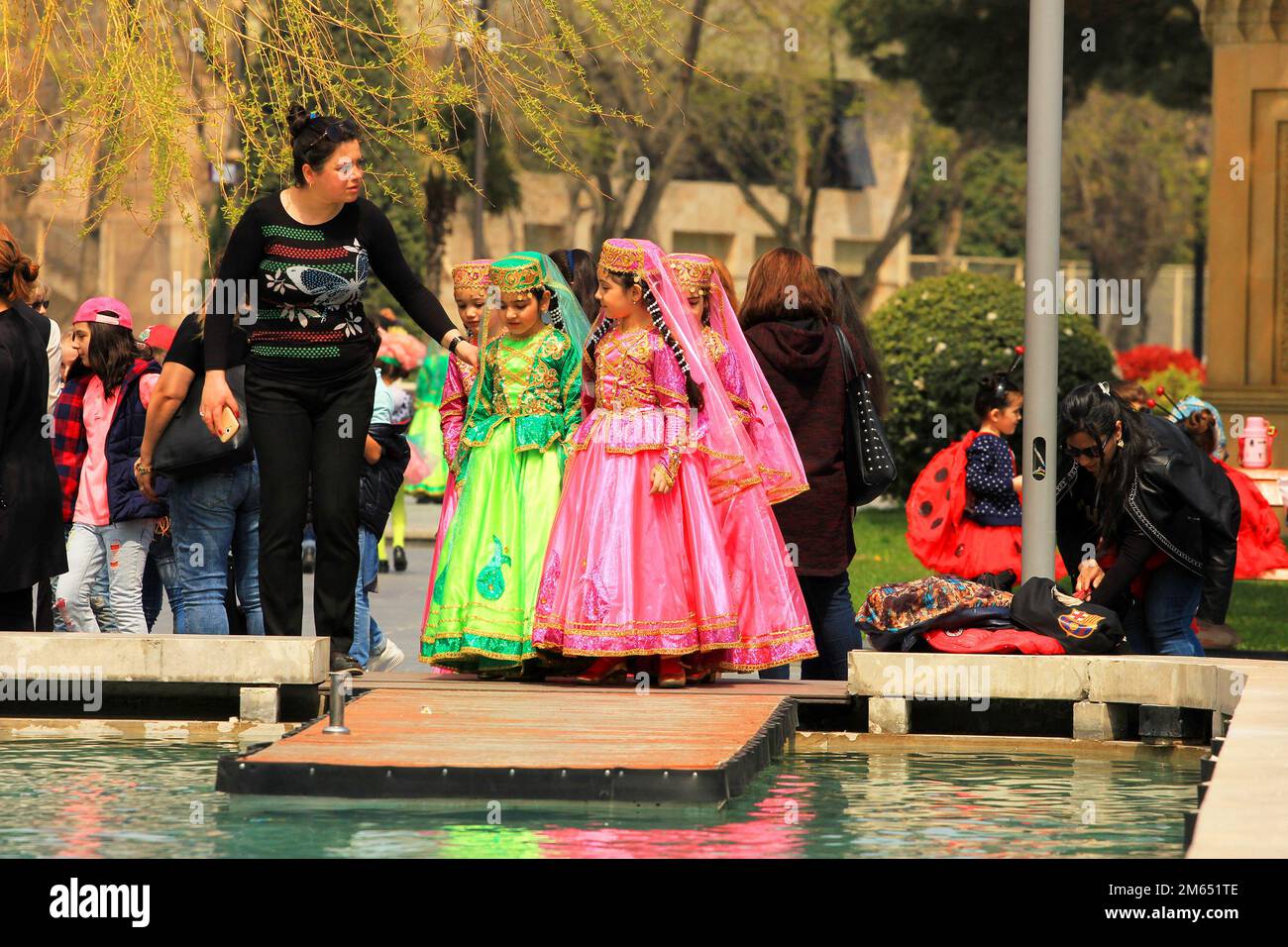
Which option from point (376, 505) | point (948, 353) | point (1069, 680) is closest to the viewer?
point (1069, 680)

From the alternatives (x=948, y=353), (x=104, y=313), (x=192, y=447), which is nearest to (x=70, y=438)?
(x=104, y=313)

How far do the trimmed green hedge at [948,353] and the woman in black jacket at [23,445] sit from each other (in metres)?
13.2

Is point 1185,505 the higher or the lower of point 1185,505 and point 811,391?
the lower

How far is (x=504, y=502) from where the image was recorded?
8297 millimetres

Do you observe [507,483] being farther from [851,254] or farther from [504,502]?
[851,254]

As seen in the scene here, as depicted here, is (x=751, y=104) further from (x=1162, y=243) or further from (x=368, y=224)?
(x=368, y=224)

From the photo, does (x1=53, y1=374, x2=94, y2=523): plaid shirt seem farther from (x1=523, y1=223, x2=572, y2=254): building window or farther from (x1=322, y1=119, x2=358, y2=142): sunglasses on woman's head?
(x1=523, y1=223, x2=572, y2=254): building window

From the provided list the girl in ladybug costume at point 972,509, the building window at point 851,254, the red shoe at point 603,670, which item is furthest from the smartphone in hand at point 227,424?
the building window at point 851,254

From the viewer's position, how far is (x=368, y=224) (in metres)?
7.91

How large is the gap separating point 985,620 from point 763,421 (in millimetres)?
1126

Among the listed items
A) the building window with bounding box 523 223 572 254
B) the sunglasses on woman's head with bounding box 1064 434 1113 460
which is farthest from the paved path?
the building window with bounding box 523 223 572 254

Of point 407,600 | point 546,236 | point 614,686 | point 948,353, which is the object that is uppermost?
point 546,236

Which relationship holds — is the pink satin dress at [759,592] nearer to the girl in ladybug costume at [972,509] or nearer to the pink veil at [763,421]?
the pink veil at [763,421]
